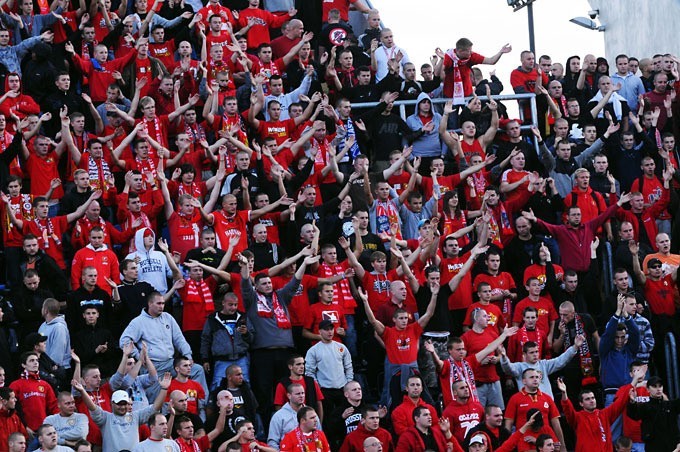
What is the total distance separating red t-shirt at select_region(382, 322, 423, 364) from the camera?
18.5m

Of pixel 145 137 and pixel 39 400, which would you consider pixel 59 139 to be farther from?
pixel 39 400

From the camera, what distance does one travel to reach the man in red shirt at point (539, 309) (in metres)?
19.6

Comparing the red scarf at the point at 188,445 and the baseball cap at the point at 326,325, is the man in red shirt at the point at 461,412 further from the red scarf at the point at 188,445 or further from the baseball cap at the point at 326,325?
the red scarf at the point at 188,445

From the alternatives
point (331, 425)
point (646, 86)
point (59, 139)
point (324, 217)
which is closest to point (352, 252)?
point (324, 217)

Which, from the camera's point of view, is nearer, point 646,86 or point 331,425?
point 331,425

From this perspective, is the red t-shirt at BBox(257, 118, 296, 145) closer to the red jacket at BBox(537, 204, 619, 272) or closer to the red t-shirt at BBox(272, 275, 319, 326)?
the red t-shirt at BBox(272, 275, 319, 326)

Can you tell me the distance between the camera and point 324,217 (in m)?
20.7

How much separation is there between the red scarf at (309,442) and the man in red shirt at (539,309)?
11.7 feet

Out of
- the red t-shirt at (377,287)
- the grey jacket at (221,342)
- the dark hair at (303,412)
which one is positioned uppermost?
the red t-shirt at (377,287)

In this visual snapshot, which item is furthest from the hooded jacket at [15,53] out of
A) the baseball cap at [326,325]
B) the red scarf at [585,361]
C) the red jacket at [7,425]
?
the red scarf at [585,361]

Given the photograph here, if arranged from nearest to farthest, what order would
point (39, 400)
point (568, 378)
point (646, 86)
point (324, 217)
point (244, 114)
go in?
point (39, 400) < point (568, 378) < point (324, 217) < point (244, 114) < point (646, 86)

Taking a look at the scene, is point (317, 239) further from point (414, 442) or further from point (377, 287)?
point (414, 442)

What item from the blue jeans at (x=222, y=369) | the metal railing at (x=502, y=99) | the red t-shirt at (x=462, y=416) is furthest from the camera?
the metal railing at (x=502, y=99)

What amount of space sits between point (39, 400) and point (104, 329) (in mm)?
1463
